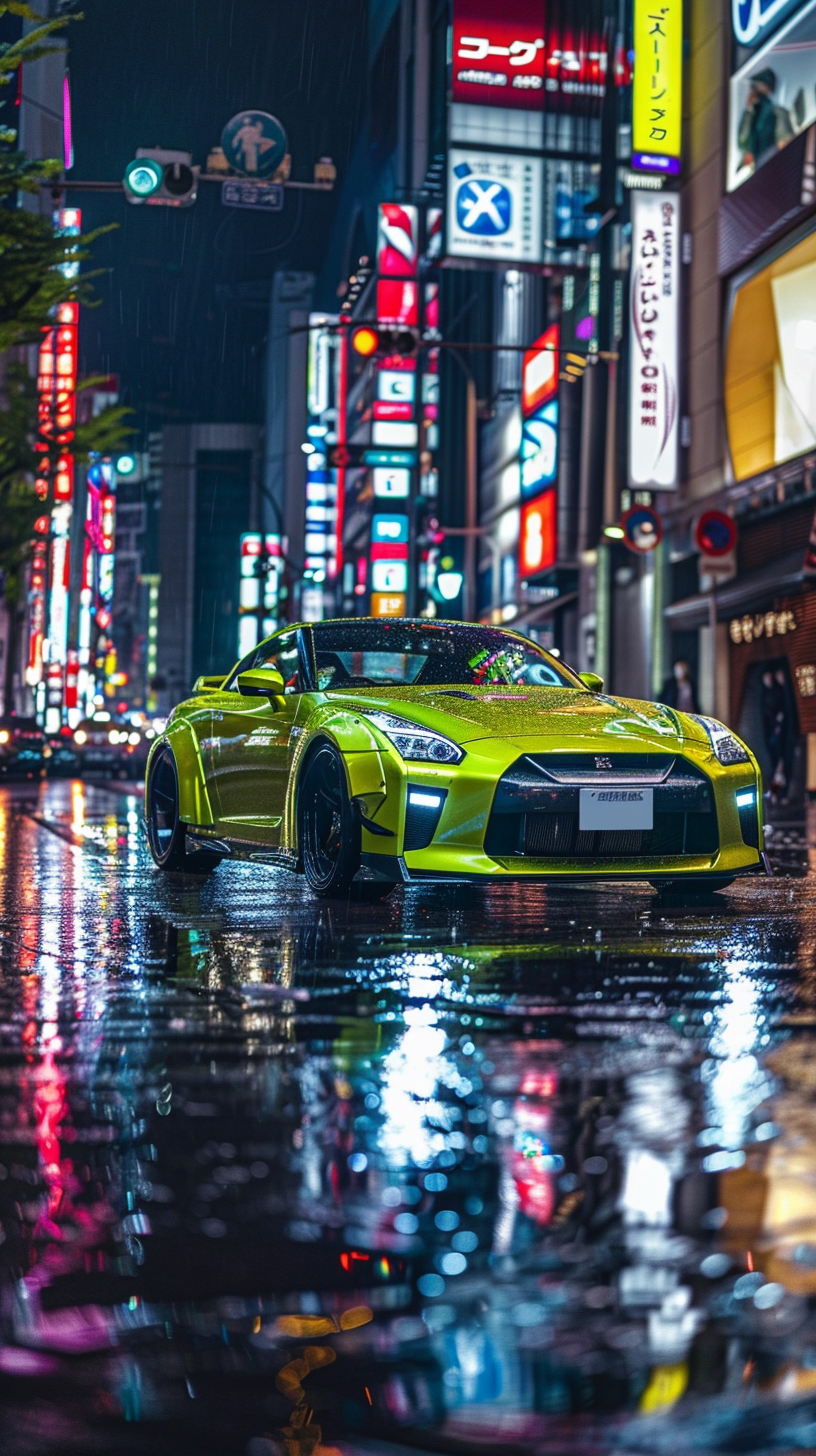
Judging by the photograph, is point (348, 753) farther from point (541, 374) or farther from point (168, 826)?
point (541, 374)

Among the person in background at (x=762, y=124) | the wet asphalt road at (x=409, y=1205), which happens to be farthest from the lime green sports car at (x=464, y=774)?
the person in background at (x=762, y=124)

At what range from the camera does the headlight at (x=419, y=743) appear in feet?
21.8

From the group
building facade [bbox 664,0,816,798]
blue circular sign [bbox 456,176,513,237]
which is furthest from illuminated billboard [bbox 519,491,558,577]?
building facade [bbox 664,0,816,798]

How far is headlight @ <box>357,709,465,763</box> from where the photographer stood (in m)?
6.64

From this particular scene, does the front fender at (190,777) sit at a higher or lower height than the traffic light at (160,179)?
lower

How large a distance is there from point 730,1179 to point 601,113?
112ft

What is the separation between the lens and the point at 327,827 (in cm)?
737

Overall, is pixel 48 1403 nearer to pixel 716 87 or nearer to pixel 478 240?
pixel 716 87

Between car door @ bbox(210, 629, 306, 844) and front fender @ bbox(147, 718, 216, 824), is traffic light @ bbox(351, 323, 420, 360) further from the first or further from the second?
car door @ bbox(210, 629, 306, 844)

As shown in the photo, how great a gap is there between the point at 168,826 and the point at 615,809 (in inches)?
146

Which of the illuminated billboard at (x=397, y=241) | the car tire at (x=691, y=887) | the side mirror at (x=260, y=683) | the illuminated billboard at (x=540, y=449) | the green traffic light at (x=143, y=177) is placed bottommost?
the car tire at (x=691, y=887)

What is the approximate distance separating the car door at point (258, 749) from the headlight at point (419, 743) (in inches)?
42.6

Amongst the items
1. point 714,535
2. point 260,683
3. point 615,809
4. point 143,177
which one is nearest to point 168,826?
point 260,683

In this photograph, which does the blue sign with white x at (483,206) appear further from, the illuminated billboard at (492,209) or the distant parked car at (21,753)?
the distant parked car at (21,753)
